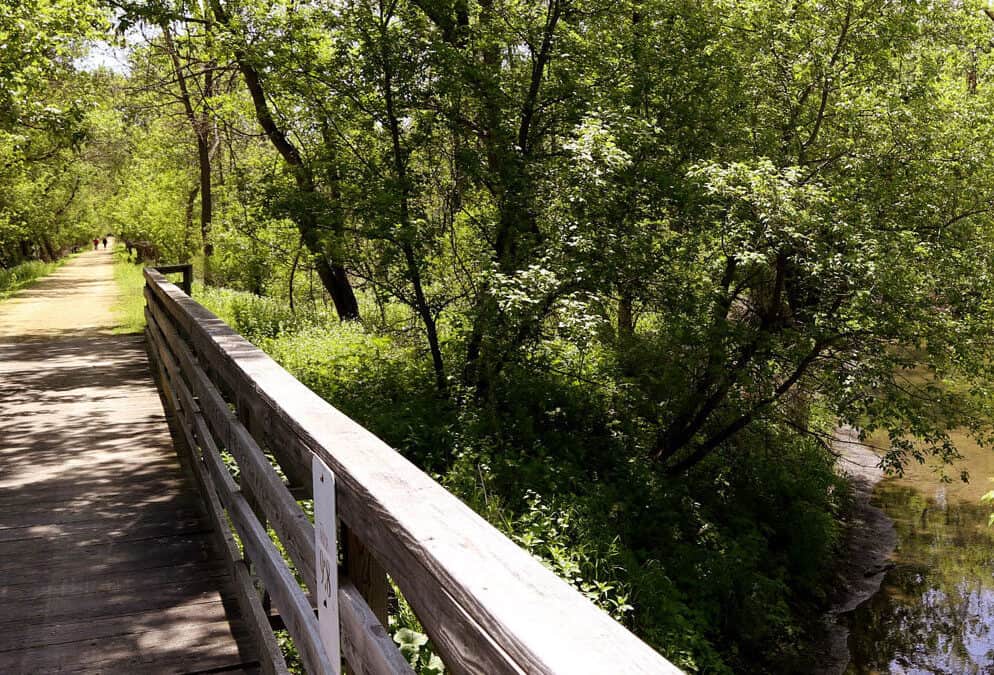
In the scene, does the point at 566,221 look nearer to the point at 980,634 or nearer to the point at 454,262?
the point at 454,262

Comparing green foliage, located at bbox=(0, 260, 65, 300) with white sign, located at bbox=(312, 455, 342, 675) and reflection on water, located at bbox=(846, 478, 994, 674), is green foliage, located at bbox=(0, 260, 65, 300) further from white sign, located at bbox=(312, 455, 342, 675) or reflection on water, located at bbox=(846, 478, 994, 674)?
white sign, located at bbox=(312, 455, 342, 675)

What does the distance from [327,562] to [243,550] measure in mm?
2493

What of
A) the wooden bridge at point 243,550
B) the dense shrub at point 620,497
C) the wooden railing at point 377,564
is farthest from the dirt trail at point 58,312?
the wooden railing at point 377,564

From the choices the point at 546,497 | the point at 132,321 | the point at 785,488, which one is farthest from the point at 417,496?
the point at 132,321

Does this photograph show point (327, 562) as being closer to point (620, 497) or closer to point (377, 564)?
point (377, 564)

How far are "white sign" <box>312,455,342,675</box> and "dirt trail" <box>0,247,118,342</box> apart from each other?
13646 millimetres

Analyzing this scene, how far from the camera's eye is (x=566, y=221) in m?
9.77

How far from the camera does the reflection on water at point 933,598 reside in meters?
10.1

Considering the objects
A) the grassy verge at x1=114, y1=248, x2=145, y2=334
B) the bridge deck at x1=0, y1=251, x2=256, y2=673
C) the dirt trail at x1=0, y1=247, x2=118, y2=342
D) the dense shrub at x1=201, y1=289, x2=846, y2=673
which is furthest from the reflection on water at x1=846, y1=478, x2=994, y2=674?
the dirt trail at x1=0, y1=247, x2=118, y2=342

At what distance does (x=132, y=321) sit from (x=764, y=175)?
38.8 feet

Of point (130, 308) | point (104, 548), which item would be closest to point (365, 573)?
point (104, 548)

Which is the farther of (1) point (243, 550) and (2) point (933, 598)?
(2) point (933, 598)

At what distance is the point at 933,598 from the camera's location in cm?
1147

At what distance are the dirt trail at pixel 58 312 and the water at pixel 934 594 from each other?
1279cm
